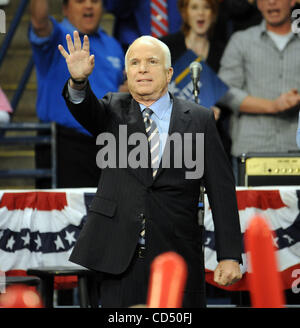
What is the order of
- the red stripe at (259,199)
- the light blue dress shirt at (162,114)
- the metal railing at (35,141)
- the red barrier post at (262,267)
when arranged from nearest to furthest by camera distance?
the red barrier post at (262,267) < the light blue dress shirt at (162,114) < the red stripe at (259,199) < the metal railing at (35,141)

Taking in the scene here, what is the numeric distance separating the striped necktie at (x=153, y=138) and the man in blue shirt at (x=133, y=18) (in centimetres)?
352

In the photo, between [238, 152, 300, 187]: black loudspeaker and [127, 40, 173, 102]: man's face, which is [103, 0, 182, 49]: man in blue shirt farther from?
[127, 40, 173, 102]: man's face

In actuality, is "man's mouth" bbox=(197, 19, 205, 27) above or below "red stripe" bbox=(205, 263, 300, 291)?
above

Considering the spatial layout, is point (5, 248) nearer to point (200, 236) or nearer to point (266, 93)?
point (200, 236)

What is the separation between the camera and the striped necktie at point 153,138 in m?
2.18

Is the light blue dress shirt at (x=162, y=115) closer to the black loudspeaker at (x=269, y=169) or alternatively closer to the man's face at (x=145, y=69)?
the man's face at (x=145, y=69)

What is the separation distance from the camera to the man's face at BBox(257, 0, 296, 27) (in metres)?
5.28

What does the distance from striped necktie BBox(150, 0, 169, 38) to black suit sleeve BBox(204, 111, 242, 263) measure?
3.53 metres

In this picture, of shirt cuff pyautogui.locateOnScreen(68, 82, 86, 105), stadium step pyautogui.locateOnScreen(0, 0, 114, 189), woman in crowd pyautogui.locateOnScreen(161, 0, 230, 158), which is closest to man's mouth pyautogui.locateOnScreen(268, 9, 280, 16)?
woman in crowd pyautogui.locateOnScreen(161, 0, 230, 158)

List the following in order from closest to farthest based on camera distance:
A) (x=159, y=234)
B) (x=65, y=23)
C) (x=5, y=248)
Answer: (x=159, y=234) < (x=5, y=248) < (x=65, y=23)

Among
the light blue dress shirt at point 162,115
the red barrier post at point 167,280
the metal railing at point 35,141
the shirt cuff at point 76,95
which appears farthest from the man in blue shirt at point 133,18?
the red barrier post at point 167,280

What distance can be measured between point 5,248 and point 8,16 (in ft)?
12.5
